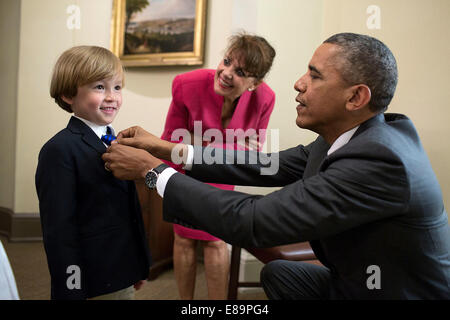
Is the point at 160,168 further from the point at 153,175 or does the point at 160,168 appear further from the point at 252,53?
the point at 252,53

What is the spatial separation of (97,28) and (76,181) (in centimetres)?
279

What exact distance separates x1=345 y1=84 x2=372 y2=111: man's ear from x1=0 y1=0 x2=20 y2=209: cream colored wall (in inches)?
140

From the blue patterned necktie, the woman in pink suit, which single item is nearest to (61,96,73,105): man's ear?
the blue patterned necktie

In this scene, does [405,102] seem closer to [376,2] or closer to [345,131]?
[376,2]

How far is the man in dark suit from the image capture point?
3.48 feet

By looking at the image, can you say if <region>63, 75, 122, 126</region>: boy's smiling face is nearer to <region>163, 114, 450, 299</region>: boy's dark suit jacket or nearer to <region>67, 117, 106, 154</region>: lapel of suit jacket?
<region>67, 117, 106, 154</region>: lapel of suit jacket

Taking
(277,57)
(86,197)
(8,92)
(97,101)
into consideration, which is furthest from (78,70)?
(8,92)

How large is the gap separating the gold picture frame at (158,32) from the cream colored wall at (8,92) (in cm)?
106

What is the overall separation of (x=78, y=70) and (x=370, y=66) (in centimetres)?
102

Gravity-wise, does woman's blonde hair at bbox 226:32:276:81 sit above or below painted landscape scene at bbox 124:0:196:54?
below

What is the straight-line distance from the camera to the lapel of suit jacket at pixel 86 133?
1274mm

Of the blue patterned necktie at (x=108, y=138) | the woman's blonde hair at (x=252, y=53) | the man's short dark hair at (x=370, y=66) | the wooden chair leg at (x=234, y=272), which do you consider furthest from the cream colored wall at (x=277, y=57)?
the blue patterned necktie at (x=108, y=138)

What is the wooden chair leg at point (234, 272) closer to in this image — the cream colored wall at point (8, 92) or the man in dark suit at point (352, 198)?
the man in dark suit at point (352, 198)

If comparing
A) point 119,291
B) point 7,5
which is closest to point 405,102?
point 119,291
